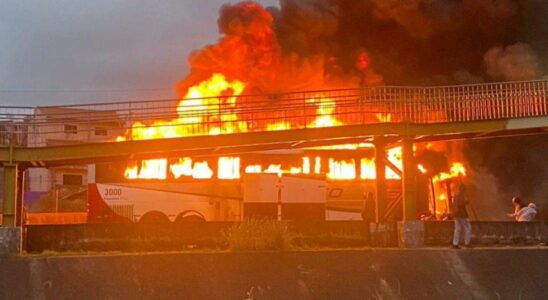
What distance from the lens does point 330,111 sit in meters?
16.5

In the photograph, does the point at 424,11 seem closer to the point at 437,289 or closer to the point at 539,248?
the point at 539,248

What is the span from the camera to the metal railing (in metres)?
15.6

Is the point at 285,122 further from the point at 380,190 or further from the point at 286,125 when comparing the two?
the point at 380,190

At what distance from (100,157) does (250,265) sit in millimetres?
4745

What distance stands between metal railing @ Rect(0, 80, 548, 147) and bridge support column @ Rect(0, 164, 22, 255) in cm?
192

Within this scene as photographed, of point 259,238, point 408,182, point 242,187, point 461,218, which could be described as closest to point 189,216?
point 242,187

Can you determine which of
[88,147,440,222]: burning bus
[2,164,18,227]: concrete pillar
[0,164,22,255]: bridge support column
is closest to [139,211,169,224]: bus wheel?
[88,147,440,222]: burning bus

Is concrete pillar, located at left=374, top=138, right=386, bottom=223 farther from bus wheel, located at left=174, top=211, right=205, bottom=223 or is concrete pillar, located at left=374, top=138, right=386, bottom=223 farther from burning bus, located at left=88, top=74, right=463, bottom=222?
bus wheel, located at left=174, top=211, right=205, bottom=223

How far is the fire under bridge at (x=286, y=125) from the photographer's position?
13562 mm

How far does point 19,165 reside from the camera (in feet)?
43.7

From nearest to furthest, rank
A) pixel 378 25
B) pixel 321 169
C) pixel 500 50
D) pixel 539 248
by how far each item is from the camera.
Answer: pixel 539 248 → pixel 321 169 → pixel 500 50 → pixel 378 25

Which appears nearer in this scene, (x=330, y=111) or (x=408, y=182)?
(x=408, y=182)

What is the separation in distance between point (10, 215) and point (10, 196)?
0.41 meters

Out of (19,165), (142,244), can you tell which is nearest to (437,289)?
(142,244)
